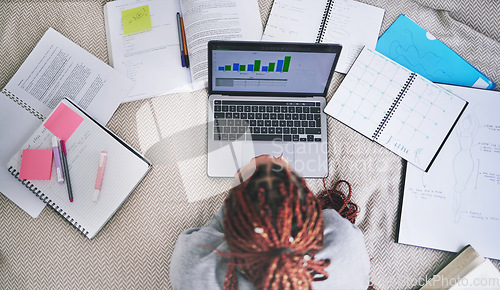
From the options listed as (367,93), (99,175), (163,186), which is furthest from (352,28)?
(99,175)

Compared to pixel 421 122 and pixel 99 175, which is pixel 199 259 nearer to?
pixel 99 175

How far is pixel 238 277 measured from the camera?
64cm

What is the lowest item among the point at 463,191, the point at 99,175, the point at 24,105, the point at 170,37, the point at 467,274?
the point at 467,274

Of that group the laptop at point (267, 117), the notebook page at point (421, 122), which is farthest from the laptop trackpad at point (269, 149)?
the notebook page at point (421, 122)

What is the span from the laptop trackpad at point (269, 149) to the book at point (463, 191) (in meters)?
0.29

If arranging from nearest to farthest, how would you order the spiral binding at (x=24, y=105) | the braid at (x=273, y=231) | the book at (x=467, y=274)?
the braid at (x=273, y=231) → the book at (x=467, y=274) → the spiral binding at (x=24, y=105)

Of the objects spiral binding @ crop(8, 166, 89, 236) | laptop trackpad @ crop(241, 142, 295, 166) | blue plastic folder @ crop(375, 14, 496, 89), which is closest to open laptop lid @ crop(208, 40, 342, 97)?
laptop trackpad @ crop(241, 142, 295, 166)

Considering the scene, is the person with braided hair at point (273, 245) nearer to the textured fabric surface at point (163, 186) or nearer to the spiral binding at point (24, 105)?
→ the textured fabric surface at point (163, 186)

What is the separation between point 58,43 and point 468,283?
3.76 ft

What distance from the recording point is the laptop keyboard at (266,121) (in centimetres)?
87

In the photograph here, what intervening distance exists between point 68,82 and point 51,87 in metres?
0.04

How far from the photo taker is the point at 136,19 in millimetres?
936

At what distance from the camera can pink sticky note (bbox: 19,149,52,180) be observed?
2.70 ft

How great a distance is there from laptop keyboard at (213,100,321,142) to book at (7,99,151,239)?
0.22 metres
